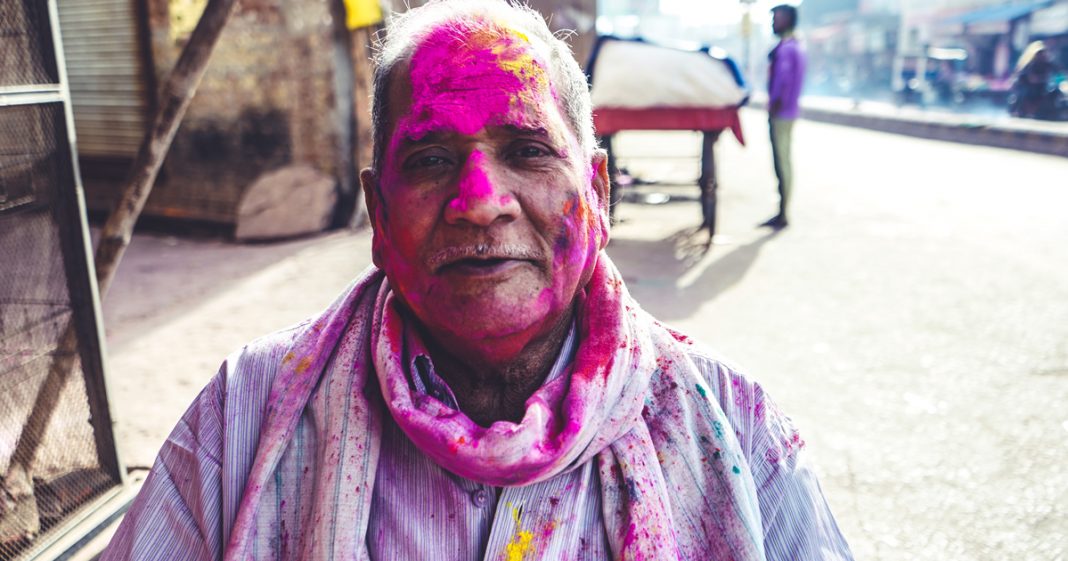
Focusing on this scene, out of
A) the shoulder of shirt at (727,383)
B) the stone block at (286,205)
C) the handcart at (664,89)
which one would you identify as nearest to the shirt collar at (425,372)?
the shoulder of shirt at (727,383)

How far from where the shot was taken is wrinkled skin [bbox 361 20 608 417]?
3.98ft

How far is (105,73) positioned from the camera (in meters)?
7.71

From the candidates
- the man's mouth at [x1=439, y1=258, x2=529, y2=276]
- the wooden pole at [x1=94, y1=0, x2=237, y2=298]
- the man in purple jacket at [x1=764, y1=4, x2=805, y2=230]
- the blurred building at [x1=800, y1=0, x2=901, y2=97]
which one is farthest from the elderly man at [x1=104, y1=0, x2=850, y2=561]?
the blurred building at [x1=800, y1=0, x2=901, y2=97]

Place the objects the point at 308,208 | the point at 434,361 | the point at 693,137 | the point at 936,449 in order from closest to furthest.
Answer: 1. the point at 434,361
2. the point at 936,449
3. the point at 308,208
4. the point at 693,137

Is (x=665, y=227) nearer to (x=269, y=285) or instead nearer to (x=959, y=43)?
(x=269, y=285)

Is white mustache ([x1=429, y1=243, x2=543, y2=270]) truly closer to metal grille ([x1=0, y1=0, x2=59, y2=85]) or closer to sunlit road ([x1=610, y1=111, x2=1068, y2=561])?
metal grille ([x1=0, y1=0, x2=59, y2=85])

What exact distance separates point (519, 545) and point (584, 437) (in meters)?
0.19

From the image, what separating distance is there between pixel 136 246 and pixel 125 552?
654 centimetres

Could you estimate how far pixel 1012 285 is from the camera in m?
5.18

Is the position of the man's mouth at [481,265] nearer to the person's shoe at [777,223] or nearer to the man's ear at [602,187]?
the man's ear at [602,187]

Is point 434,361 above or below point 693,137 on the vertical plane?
above

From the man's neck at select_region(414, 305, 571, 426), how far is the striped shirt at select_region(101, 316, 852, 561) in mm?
37

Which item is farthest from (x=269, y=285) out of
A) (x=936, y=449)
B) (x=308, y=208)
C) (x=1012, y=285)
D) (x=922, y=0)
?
(x=922, y=0)

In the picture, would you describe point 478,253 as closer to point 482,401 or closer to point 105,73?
point 482,401
